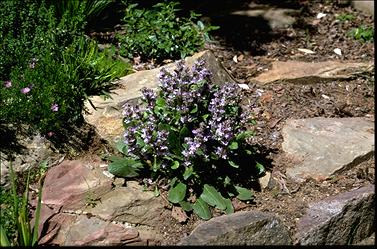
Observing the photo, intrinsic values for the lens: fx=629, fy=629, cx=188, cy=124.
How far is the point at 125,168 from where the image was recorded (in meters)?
4.47

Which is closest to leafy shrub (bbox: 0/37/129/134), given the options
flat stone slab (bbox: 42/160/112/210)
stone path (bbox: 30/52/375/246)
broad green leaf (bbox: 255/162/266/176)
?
stone path (bbox: 30/52/375/246)

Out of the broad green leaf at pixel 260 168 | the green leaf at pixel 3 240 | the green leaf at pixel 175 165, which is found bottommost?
the broad green leaf at pixel 260 168

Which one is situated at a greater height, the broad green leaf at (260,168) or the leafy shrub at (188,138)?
the leafy shrub at (188,138)

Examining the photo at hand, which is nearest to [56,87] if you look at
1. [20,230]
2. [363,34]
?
[20,230]

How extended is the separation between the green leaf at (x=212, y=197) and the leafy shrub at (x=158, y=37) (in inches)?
69.8

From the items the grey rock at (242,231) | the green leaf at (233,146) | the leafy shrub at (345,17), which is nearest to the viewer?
the grey rock at (242,231)

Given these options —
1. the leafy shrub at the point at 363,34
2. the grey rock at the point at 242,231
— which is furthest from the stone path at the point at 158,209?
the leafy shrub at the point at 363,34

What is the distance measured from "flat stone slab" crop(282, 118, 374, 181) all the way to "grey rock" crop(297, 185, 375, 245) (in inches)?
14.8

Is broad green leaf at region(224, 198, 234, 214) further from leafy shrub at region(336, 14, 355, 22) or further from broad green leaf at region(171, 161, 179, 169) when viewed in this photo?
leafy shrub at region(336, 14, 355, 22)

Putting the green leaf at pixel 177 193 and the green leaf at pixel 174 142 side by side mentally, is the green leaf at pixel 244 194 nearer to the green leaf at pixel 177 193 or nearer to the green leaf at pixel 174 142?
the green leaf at pixel 177 193

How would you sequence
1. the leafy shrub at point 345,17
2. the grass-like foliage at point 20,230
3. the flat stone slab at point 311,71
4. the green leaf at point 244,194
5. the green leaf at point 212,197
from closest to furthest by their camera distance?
the grass-like foliage at point 20,230 < the green leaf at point 212,197 < the green leaf at point 244,194 < the flat stone slab at point 311,71 < the leafy shrub at point 345,17

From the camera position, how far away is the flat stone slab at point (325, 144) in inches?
188

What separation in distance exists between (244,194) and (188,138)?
0.64 m

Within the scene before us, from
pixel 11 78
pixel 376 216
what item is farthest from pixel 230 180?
pixel 11 78
